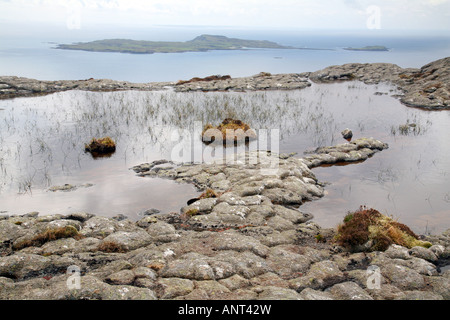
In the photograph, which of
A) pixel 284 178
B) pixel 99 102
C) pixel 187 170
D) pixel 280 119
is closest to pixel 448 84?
pixel 280 119

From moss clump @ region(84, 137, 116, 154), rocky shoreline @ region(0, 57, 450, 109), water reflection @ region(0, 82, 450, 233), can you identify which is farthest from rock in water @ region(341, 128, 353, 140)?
moss clump @ region(84, 137, 116, 154)

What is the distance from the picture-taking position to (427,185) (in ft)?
68.8

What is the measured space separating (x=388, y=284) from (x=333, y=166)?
51.1 ft

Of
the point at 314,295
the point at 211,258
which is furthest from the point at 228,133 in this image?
the point at 314,295

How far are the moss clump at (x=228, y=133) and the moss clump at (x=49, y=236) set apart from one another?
18.5 meters

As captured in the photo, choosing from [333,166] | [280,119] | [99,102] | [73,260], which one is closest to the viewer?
[73,260]

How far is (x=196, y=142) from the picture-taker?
30797 millimetres

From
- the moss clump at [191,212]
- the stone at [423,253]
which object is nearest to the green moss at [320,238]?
the stone at [423,253]

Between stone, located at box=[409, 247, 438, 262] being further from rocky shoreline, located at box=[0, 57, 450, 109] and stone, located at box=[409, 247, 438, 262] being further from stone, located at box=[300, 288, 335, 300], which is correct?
rocky shoreline, located at box=[0, 57, 450, 109]

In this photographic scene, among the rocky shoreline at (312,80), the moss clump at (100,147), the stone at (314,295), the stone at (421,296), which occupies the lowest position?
the stone at (421,296)

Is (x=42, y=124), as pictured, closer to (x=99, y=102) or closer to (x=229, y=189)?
(x=99, y=102)

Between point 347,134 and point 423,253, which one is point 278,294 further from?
point 347,134

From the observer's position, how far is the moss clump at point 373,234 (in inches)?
534

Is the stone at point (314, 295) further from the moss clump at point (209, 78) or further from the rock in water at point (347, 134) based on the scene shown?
the moss clump at point (209, 78)
